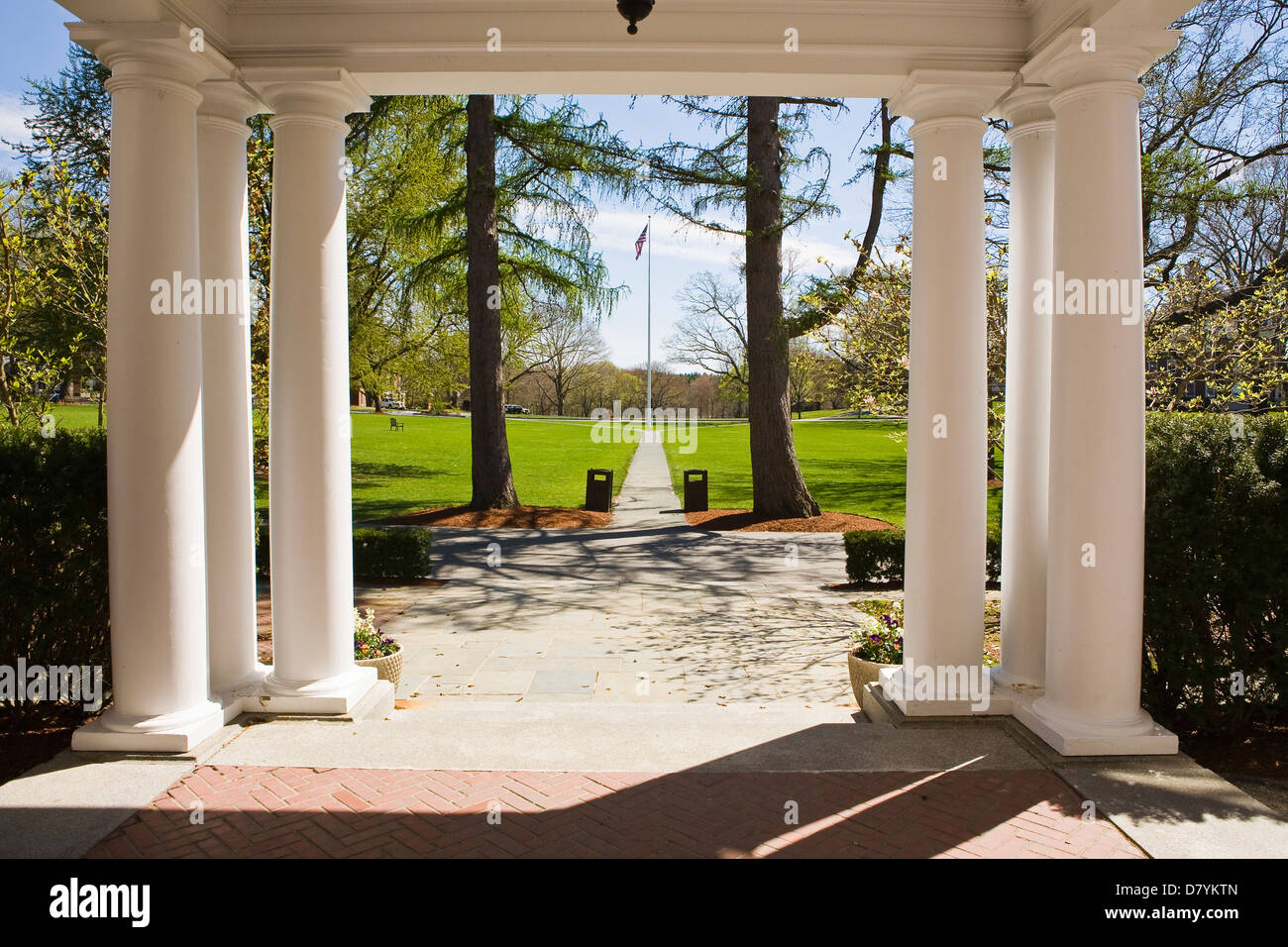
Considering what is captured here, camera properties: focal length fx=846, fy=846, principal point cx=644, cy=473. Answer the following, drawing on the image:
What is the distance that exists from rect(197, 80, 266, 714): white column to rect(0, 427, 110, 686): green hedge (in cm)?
67

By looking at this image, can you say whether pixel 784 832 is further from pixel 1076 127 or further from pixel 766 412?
pixel 766 412

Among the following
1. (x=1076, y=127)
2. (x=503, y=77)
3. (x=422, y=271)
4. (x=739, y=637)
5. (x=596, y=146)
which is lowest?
(x=739, y=637)

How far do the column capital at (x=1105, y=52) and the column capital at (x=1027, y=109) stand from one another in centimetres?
50

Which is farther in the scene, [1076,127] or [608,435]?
[608,435]

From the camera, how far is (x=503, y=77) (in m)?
5.46

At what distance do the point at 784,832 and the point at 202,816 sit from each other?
2763mm

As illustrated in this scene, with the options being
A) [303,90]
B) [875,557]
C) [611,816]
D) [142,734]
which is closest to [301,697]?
[142,734]

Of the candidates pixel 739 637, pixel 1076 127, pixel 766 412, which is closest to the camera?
pixel 1076 127

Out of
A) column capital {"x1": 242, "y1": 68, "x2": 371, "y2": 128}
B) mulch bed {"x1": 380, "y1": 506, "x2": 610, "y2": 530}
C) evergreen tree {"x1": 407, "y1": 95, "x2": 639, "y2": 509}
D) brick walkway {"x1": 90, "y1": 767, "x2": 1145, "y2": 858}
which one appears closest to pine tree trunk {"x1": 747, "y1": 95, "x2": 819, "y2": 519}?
evergreen tree {"x1": 407, "y1": 95, "x2": 639, "y2": 509}

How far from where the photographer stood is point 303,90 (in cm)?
523

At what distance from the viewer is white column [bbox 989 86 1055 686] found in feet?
17.9

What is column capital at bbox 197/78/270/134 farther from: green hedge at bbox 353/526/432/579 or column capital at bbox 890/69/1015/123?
green hedge at bbox 353/526/432/579
